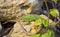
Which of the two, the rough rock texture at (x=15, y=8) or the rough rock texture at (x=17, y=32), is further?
the rough rock texture at (x=15, y=8)

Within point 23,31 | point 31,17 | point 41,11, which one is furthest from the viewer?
point 41,11

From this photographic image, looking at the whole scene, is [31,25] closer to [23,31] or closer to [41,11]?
[23,31]

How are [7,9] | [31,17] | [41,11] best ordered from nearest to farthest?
1. [31,17]
2. [7,9]
3. [41,11]

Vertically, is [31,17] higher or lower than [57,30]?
higher

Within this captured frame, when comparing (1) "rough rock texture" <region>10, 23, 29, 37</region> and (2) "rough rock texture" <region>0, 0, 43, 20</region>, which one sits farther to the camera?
(2) "rough rock texture" <region>0, 0, 43, 20</region>

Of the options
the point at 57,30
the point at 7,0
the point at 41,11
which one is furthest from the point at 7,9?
the point at 57,30

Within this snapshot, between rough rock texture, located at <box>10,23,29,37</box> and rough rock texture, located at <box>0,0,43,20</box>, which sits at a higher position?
rough rock texture, located at <box>0,0,43,20</box>

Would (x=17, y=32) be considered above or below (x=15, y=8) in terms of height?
below

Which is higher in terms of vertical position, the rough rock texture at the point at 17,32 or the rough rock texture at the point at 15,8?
the rough rock texture at the point at 15,8
